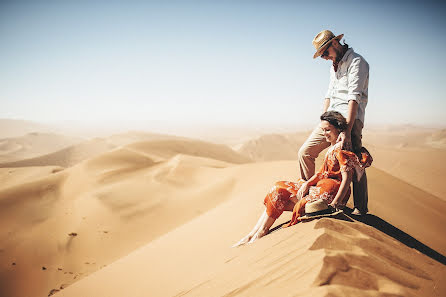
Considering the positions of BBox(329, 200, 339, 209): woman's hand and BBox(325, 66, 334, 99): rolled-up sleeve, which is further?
BBox(325, 66, 334, 99): rolled-up sleeve

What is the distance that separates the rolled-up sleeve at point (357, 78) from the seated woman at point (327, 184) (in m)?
0.28

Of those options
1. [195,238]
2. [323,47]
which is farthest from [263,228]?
[323,47]

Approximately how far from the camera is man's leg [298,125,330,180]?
2881 mm

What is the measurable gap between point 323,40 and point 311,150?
1302mm

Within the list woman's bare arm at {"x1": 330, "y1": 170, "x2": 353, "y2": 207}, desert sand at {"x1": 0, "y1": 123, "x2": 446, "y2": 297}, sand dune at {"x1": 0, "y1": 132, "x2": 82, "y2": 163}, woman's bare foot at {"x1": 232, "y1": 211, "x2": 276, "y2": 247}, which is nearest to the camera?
desert sand at {"x1": 0, "y1": 123, "x2": 446, "y2": 297}

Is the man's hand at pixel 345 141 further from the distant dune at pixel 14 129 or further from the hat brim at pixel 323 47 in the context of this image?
the distant dune at pixel 14 129

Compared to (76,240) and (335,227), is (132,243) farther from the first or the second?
(335,227)

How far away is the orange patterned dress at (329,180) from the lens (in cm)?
236

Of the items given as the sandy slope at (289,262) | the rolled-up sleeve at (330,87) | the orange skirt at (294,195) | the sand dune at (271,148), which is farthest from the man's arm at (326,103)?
the sand dune at (271,148)

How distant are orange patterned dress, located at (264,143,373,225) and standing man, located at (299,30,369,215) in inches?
5.6

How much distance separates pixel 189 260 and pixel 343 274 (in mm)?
2297

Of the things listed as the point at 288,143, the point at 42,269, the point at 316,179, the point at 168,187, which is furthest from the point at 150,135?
the point at 316,179

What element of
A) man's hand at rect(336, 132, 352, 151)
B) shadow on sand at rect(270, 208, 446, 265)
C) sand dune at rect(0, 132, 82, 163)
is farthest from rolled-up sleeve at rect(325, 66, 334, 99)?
sand dune at rect(0, 132, 82, 163)

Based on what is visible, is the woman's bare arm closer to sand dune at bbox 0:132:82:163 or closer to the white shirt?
the white shirt
